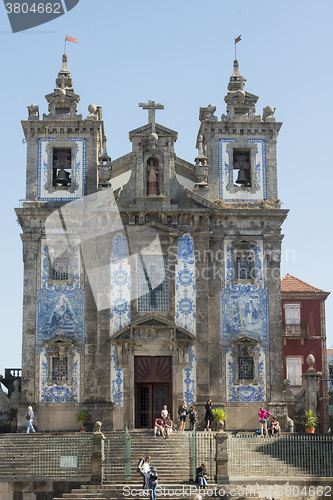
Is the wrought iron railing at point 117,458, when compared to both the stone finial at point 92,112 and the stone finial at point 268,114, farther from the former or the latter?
the stone finial at point 268,114

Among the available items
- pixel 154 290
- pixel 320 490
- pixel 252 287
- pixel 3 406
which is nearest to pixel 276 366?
pixel 252 287

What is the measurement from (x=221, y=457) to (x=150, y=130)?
52.7ft

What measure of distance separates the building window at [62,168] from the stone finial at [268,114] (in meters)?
8.95

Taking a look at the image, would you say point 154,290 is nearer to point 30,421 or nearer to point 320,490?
point 30,421

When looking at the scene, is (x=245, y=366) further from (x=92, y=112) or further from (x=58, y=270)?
(x=92, y=112)

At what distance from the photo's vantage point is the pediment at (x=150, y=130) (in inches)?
1587

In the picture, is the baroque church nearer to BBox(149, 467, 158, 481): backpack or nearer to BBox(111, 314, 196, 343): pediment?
BBox(111, 314, 196, 343): pediment

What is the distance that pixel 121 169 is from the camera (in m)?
41.6

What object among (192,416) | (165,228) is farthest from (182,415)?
(165,228)

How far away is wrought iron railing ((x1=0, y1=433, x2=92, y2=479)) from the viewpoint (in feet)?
103

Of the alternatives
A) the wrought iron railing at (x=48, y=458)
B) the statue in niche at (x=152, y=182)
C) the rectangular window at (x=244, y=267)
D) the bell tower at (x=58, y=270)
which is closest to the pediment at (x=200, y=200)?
the statue in niche at (x=152, y=182)

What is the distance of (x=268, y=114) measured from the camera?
136 feet

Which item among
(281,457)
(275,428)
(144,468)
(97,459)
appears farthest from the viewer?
(275,428)

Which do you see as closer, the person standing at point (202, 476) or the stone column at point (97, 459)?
the person standing at point (202, 476)
